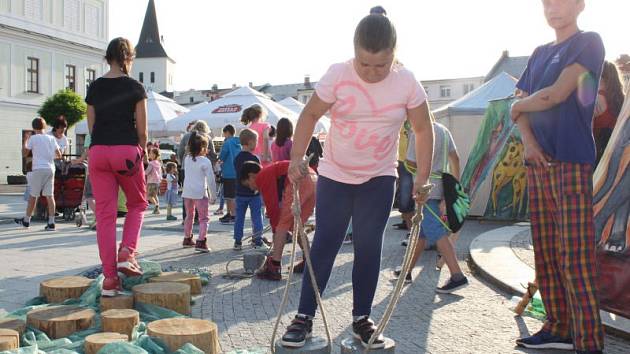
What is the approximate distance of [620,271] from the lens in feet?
12.4

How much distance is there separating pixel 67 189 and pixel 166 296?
7.82 metres

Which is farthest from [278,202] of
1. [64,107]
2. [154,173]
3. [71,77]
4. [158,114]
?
[71,77]

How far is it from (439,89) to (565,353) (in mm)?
84416

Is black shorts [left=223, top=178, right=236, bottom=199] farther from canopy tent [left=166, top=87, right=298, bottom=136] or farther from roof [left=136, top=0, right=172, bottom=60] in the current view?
roof [left=136, top=0, right=172, bottom=60]

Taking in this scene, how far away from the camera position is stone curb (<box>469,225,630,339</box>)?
12.8ft

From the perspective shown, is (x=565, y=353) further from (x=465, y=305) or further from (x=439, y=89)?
(x=439, y=89)

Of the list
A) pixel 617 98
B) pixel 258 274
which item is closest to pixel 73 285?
pixel 258 274

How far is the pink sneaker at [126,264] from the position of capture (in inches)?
180

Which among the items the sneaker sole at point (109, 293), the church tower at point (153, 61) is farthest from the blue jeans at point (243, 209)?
the church tower at point (153, 61)

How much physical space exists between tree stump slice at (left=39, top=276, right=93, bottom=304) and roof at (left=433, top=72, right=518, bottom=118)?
8531 millimetres

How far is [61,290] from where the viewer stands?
4223mm

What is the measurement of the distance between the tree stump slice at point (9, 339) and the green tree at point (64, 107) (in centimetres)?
3525

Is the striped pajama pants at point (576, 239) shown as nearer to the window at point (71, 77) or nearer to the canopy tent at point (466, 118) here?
the canopy tent at point (466, 118)

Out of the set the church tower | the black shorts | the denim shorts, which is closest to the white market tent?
the black shorts
